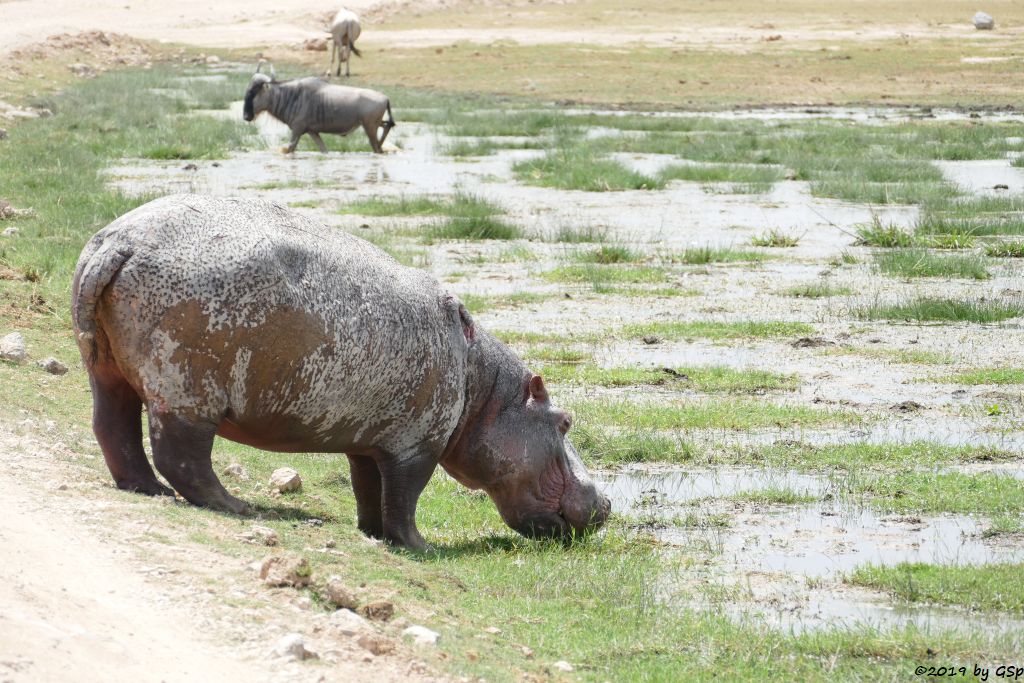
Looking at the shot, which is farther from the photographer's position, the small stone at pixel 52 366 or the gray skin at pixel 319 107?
the gray skin at pixel 319 107

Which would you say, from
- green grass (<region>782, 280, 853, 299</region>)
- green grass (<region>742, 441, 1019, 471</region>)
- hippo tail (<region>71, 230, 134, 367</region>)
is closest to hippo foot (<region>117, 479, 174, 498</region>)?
hippo tail (<region>71, 230, 134, 367</region>)

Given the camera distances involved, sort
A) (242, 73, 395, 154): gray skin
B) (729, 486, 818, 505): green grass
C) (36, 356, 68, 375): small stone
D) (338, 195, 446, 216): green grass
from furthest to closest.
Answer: (242, 73, 395, 154): gray skin → (338, 195, 446, 216): green grass → (36, 356, 68, 375): small stone → (729, 486, 818, 505): green grass

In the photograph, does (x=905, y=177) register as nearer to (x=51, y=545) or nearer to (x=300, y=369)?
(x=300, y=369)

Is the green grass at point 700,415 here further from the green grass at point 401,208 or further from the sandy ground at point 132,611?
the green grass at point 401,208

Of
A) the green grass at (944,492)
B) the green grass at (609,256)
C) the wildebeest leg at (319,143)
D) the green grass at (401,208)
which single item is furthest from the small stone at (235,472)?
the wildebeest leg at (319,143)

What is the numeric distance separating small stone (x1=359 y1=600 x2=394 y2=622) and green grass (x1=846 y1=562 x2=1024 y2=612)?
2451mm

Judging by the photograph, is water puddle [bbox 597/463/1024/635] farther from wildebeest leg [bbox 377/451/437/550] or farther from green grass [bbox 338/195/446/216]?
green grass [bbox 338/195/446/216]

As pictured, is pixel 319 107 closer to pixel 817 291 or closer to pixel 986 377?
pixel 817 291

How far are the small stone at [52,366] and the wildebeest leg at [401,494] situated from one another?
290 cm

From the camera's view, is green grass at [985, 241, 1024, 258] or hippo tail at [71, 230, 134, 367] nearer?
hippo tail at [71, 230, 134, 367]

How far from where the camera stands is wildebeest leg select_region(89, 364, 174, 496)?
635 cm

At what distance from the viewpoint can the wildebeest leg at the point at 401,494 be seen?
676 cm

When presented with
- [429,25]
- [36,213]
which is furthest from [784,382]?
[429,25]

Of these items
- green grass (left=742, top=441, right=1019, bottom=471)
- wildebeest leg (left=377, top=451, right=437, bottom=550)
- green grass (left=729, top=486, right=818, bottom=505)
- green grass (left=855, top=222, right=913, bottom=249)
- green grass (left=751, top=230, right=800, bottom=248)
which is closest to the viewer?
wildebeest leg (left=377, top=451, right=437, bottom=550)
